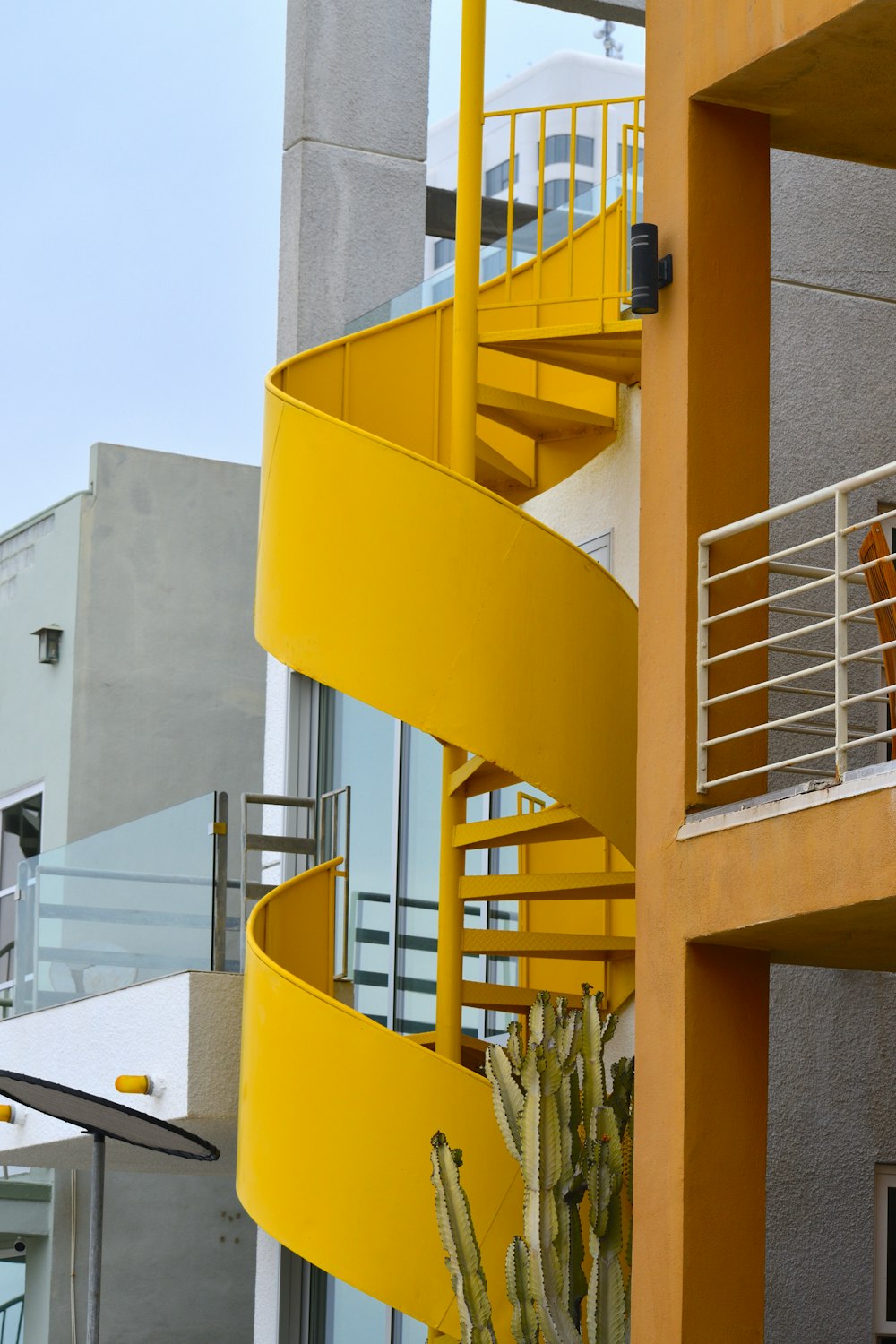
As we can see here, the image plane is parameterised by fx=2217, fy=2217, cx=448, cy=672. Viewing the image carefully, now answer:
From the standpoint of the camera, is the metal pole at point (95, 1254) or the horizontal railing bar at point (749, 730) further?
the metal pole at point (95, 1254)

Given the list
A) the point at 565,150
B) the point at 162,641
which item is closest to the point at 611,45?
the point at 565,150

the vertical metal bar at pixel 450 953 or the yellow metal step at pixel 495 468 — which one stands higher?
the yellow metal step at pixel 495 468

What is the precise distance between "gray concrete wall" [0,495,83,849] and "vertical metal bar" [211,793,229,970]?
5721 mm

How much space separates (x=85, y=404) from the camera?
26.9 metres

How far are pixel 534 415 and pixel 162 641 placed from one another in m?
7.24

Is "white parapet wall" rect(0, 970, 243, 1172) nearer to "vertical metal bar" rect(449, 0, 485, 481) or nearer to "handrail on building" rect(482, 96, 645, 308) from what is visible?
"vertical metal bar" rect(449, 0, 485, 481)

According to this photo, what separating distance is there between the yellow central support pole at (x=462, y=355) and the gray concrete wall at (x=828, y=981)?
136cm

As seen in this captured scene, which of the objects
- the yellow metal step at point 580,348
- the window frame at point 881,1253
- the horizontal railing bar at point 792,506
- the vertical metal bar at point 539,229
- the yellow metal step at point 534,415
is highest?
the vertical metal bar at point 539,229

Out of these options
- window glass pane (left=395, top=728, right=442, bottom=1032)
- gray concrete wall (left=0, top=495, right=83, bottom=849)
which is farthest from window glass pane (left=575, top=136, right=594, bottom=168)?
window glass pane (left=395, top=728, right=442, bottom=1032)

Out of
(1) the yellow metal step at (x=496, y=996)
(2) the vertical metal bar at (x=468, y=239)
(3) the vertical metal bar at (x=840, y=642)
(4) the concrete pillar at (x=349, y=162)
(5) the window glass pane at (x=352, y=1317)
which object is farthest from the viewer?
(4) the concrete pillar at (x=349, y=162)

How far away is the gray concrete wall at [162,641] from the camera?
A: 54.0 feet

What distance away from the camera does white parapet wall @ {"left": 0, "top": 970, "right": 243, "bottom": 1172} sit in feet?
33.3

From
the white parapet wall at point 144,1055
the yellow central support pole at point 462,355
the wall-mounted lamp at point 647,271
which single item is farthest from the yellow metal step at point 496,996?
the wall-mounted lamp at point 647,271

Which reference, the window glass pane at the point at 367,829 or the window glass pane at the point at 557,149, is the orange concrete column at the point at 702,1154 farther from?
the window glass pane at the point at 557,149
